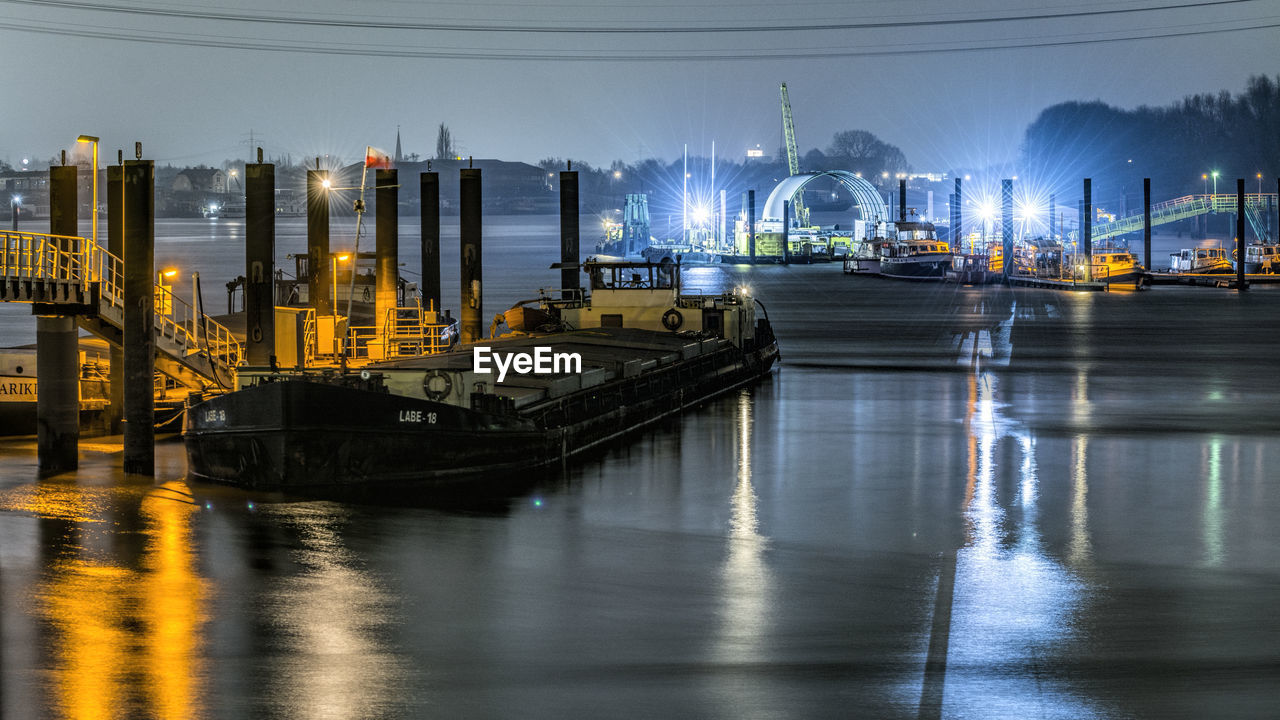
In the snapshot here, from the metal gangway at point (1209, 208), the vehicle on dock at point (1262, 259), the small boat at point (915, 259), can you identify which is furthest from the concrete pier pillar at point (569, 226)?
the metal gangway at point (1209, 208)

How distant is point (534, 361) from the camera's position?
36062mm

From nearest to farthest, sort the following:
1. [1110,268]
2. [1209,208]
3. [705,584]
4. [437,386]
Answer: [705,584]
[437,386]
[1110,268]
[1209,208]

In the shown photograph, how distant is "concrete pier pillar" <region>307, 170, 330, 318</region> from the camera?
154ft

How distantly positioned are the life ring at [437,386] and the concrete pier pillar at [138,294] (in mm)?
5513

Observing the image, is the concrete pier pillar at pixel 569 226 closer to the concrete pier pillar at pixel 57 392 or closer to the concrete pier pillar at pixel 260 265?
the concrete pier pillar at pixel 260 265

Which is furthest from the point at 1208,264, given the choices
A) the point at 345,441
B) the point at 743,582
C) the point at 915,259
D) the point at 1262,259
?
the point at 743,582

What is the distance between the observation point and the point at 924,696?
15.1 meters

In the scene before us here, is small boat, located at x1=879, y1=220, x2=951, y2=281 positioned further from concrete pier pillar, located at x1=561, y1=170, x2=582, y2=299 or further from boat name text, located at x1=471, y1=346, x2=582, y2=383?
boat name text, located at x1=471, y1=346, x2=582, y2=383

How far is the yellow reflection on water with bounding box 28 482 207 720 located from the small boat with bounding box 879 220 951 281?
484 ft

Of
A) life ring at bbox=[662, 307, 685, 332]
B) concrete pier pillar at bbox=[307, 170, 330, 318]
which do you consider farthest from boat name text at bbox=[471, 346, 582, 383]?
life ring at bbox=[662, 307, 685, 332]

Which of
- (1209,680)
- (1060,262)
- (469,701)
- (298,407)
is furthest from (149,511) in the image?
(1060,262)

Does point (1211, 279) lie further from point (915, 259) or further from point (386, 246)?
point (386, 246)

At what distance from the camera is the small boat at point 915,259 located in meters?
170

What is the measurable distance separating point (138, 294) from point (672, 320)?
24730 millimetres
